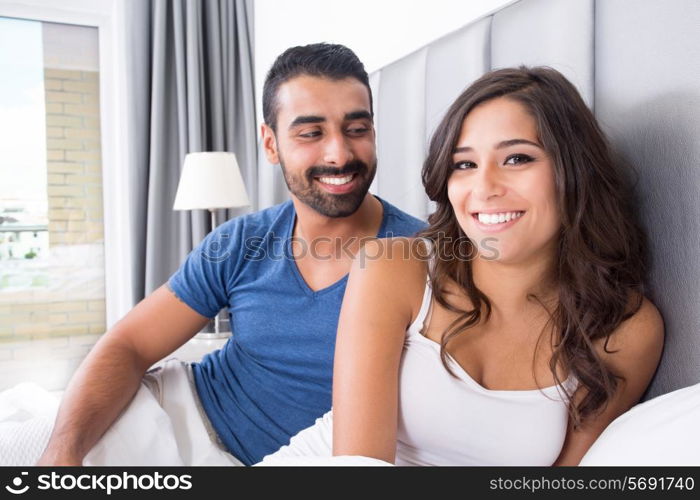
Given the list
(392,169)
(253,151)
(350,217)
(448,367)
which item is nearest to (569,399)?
(448,367)

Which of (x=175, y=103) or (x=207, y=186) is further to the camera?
(x=175, y=103)

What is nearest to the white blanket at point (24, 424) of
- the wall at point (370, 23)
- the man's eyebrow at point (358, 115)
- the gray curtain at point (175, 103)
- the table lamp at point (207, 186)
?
the man's eyebrow at point (358, 115)

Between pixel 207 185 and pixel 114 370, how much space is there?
1461mm

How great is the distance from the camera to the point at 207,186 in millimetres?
2793

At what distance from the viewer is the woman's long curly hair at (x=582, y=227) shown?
1037 millimetres

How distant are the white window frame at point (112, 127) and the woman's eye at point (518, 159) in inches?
101

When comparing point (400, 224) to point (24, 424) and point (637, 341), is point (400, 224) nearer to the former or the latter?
point (637, 341)

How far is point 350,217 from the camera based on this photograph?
1569 mm

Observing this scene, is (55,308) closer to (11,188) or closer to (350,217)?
(11,188)

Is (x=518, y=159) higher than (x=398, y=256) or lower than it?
higher

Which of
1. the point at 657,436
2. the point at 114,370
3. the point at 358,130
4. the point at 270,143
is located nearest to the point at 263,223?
the point at 270,143

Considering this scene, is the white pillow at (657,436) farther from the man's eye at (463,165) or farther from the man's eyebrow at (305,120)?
the man's eyebrow at (305,120)

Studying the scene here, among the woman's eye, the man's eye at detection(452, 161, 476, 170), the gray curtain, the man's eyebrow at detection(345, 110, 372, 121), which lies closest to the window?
the gray curtain
